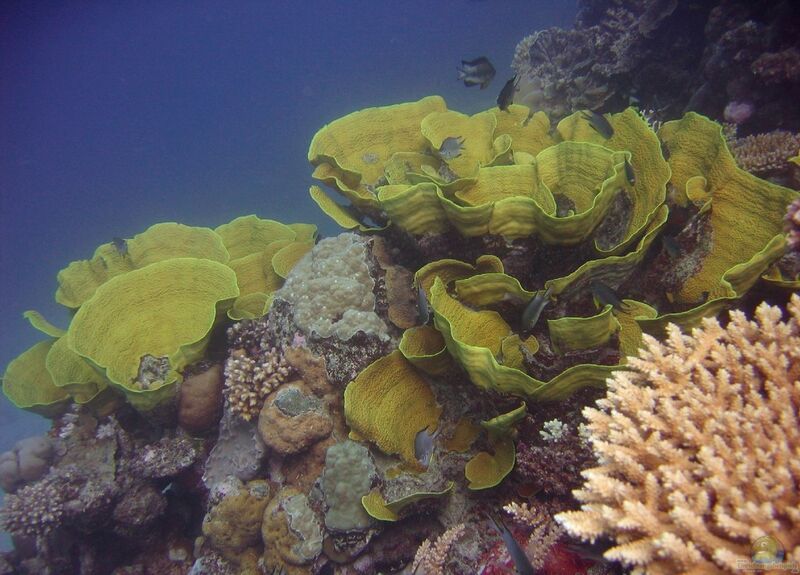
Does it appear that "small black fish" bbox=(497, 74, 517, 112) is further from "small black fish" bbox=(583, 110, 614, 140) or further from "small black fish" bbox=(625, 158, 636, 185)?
"small black fish" bbox=(625, 158, 636, 185)

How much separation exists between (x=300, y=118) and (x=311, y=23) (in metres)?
47.9

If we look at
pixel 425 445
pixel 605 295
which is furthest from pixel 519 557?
pixel 605 295

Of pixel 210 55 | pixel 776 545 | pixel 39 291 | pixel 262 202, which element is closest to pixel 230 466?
pixel 776 545

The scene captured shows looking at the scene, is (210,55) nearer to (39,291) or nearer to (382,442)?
(39,291)

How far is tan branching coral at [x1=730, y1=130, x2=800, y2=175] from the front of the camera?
3.54 metres

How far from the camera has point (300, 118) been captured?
68.2 meters

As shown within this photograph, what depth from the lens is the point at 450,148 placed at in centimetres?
414

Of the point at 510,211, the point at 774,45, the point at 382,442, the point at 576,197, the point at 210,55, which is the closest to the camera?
the point at 510,211

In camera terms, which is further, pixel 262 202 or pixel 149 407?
pixel 262 202

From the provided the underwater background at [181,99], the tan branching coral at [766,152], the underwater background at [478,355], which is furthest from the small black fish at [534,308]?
the underwater background at [181,99]

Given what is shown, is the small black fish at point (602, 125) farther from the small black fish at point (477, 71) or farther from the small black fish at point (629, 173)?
the small black fish at point (477, 71)

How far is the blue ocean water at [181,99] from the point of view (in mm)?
39156

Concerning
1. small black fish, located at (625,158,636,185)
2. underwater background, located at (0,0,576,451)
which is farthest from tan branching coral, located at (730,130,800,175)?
underwater background, located at (0,0,576,451)

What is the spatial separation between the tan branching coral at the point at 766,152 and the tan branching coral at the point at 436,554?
12.6 feet
